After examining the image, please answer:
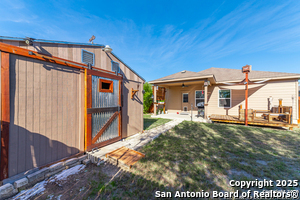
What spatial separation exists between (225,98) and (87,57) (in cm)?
972

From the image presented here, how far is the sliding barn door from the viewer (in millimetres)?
3167

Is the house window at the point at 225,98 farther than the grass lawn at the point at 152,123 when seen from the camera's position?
Yes

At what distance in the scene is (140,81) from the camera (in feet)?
17.1

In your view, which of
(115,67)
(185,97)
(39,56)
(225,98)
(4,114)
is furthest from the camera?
(185,97)

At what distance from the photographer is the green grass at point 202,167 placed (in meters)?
1.99

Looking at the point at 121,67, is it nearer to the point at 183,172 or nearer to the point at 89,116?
the point at 89,116

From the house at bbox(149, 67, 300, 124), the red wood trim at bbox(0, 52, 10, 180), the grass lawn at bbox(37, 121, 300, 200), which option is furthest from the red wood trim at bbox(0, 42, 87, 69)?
the house at bbox(149, 67, 300, 124)

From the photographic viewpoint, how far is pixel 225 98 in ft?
28.7

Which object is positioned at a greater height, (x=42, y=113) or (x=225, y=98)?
(x=225, y=98)

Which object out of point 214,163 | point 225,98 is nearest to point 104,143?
point 214,163

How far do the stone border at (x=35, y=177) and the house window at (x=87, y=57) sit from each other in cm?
268

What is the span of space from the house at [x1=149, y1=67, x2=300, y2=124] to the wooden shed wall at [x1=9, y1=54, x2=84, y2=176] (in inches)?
281

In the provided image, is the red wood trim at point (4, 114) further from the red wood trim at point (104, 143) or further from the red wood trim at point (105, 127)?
the red wood trim at point (105, 127)

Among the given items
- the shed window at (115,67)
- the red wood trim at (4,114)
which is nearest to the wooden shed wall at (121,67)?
the shed window at (115,67)
